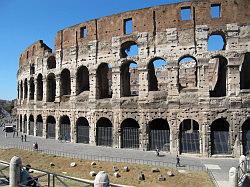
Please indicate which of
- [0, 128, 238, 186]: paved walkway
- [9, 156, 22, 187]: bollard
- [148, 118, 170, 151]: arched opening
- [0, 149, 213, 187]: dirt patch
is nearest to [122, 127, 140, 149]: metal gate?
[0, 128, 238, 186]: paved walkway

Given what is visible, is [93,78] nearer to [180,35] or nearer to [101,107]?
[101,107]

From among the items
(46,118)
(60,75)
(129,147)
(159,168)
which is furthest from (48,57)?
(159,168)

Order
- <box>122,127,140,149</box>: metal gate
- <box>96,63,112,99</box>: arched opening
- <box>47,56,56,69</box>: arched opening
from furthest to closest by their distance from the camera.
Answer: <box>47,56,56,69</box>: arched opening → <box>96,63,112,99</box>: arched opening → <box>122,127,140,149</box>: metal gate

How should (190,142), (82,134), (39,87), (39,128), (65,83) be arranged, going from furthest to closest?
(39,87) → (39,128) → (65,83) → (82,134) → (190,142)

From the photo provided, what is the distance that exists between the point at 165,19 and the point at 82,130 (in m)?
12.4

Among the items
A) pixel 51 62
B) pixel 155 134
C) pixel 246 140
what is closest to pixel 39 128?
pixel 51 62

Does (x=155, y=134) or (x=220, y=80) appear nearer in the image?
(x=155, y=134)

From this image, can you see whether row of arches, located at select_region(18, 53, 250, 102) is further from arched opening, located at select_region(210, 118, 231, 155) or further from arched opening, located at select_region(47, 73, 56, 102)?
arched opening, located at select_region(210, 118, 231, 155)

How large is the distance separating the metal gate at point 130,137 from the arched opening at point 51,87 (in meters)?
11.2

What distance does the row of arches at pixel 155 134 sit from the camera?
2439cm

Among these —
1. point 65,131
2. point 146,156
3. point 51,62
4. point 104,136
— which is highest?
point 51,62

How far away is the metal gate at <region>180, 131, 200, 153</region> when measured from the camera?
2477cm

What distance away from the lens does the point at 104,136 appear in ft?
93.9

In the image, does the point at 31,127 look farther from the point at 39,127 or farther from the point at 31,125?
the point at 39,127
